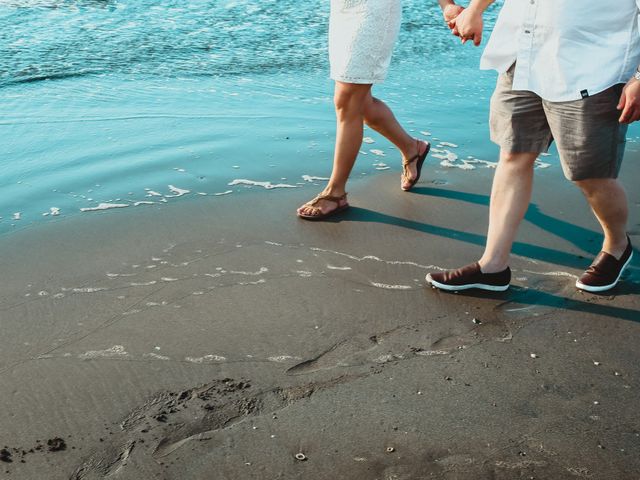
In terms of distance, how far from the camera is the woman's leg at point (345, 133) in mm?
4582

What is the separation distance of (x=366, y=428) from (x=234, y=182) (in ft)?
8.83

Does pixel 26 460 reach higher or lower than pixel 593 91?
lower

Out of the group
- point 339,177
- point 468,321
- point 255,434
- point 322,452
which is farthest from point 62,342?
point 339,177

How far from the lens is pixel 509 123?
11.7 feet

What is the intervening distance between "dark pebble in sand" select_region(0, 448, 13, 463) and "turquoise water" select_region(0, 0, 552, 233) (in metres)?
2.04

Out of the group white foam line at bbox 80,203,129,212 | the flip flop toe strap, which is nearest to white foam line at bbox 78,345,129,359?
white foam line at bbox 80,203,129,212

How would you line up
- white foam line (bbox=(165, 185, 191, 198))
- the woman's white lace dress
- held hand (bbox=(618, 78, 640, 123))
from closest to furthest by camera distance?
1. held hand (bbox=(618, 78, 640, 123))
2. the woman's white lace dress
3. white foam line (bbox=(165, 185, 191, 198))

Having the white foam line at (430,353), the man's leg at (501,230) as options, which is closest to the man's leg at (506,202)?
the man's leg at (501,230)

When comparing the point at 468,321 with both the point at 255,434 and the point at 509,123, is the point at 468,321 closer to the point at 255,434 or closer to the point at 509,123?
the point at 509,123

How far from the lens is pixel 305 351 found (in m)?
3.22

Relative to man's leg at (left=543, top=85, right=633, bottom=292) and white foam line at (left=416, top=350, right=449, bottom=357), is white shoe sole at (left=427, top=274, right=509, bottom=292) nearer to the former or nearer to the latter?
man's leg at (left=543, top=85, right=633, bottom=292)

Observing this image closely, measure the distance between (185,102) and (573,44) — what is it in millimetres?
4007

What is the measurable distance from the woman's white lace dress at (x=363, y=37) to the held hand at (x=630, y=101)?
160 cm

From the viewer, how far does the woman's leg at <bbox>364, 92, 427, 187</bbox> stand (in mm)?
4945
